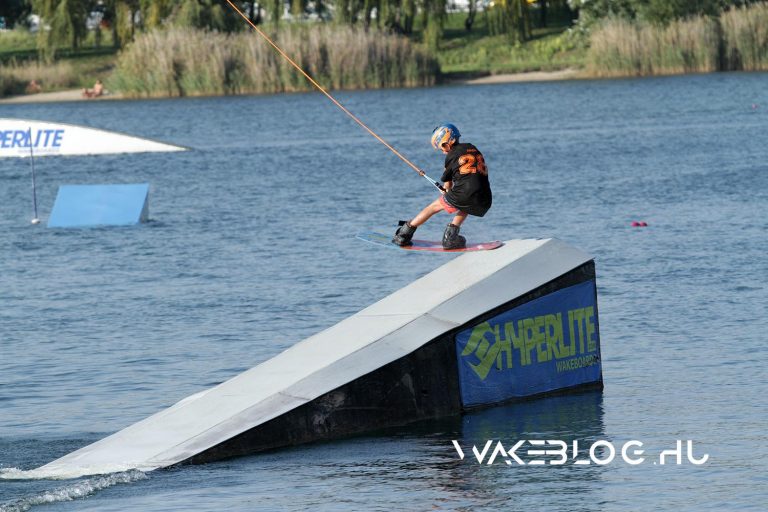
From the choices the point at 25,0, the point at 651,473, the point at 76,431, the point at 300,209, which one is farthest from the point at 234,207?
the point at 25,0

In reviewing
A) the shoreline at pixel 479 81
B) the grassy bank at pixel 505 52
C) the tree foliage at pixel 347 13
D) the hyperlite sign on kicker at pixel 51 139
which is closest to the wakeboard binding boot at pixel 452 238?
the hyperlite sign on kicker at pixel 51 139

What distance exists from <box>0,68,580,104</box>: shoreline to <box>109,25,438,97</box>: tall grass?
5324 millimetres

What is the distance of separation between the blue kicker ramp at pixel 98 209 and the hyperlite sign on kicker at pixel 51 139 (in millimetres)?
7920

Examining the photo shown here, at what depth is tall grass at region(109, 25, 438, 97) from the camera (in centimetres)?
7800

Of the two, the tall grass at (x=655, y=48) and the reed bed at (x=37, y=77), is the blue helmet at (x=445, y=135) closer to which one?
the tall grass at (x=655, y=48)

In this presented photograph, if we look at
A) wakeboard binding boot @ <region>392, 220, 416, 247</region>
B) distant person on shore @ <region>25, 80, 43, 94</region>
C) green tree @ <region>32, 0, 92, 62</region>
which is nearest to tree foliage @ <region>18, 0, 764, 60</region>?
green tree @ <region>32, 0, 92, 62</region>

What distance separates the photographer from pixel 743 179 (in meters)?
36.0

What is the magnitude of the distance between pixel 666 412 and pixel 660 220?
15.5 m

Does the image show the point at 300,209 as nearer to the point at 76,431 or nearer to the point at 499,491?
the point at 76,431

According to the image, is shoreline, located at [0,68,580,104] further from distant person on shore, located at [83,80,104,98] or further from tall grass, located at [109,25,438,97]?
tall grass, located at [109,25,438,97]

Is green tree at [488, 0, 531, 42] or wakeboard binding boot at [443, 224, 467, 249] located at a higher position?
green tree at [488, 0, 531, 42]

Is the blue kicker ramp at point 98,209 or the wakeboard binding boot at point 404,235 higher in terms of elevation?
the wakeboard binding boot at point 404,235

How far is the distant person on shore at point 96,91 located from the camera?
82781 mm

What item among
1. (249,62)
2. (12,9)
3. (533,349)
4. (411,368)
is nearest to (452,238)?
(533,349)
